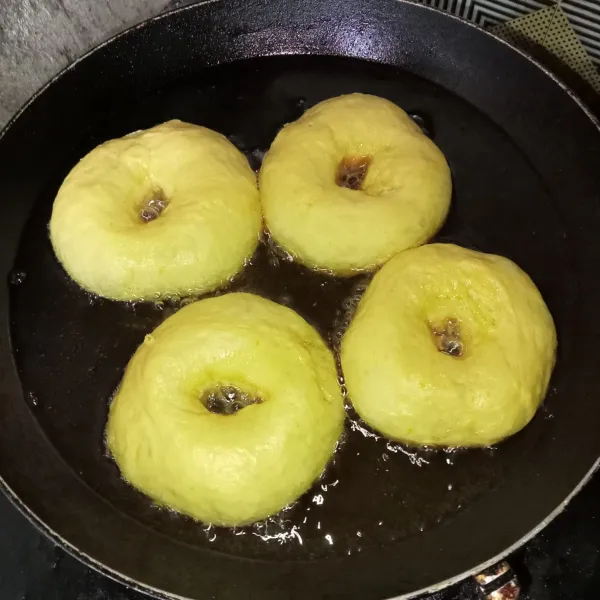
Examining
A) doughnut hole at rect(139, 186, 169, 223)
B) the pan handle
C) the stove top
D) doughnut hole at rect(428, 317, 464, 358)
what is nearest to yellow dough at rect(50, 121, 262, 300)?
doughnut hole at rect(139, 186, 169, 223)

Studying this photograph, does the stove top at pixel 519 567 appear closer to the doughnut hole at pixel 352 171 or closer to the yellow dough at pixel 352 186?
the yellow dough at pixel 352 186

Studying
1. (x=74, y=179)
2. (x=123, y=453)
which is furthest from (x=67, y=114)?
(x=123, y=453)

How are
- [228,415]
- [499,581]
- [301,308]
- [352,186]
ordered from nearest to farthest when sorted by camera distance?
[499,581], [228,415], [301,308], [352,186]

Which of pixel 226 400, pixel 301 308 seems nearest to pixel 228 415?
pixel 226 400

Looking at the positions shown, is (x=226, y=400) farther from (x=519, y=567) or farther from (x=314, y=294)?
(x=519, y=567)

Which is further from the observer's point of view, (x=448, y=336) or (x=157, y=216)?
(x=157, y=216)

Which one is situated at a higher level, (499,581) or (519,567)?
(499,581)

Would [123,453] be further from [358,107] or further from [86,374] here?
[358,107]

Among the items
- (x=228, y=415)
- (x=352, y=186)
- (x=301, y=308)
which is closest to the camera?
(x=228, y=415)
